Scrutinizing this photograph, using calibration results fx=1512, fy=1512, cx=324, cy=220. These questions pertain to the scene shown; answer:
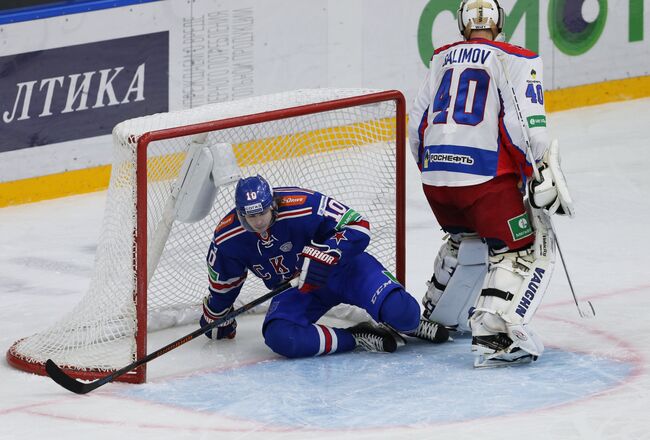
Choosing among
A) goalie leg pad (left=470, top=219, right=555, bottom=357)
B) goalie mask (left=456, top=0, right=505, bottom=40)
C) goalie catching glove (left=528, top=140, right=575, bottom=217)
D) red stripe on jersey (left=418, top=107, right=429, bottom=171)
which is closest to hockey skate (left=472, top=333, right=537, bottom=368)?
goalie leg pad (left=470, top=219, right=555, bottom=357)

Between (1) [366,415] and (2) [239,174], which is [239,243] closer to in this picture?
(2) [239,174]

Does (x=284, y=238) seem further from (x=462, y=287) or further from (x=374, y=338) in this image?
(x=462, y=287)

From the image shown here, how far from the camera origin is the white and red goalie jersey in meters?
4.29

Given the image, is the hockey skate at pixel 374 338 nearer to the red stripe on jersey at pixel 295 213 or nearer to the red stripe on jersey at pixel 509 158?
the red stripe on jersey at pixel 295 213

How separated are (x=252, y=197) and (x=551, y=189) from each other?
846 mm

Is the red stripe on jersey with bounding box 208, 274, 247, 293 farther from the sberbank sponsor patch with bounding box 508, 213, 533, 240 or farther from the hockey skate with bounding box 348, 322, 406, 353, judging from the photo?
the sberbank sponsor patch with bounding box 508, 213, 533, 240

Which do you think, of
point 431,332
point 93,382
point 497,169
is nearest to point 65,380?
point 93,382

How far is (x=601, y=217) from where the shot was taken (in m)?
6.31

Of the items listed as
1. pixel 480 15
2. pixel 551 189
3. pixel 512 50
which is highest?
pixel 480 15

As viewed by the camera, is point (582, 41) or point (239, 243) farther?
point (582, 41)

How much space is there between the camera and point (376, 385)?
167 inches

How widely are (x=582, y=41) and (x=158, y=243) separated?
3.91 m

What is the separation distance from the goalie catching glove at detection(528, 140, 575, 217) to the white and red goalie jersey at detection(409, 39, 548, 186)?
40mm

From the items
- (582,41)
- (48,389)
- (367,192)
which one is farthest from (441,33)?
(48,389)
